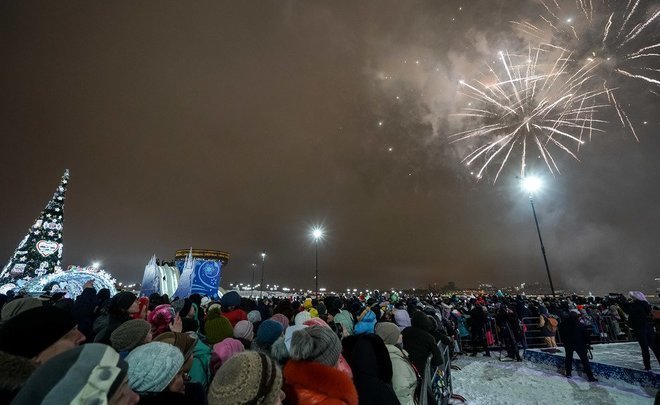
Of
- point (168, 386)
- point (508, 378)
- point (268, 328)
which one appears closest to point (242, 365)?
point (168, 386)

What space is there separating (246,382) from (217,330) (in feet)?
12.7

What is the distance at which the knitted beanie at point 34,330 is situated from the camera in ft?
7.38

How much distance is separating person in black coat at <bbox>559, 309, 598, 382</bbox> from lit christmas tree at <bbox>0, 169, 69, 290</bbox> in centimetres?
3872

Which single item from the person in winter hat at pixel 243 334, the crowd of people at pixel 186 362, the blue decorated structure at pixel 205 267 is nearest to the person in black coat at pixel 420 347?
the crowd of people at pixel 186 362

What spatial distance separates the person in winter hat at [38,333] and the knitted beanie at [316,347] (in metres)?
2.07

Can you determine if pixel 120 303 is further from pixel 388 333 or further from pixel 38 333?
pixel 388 333

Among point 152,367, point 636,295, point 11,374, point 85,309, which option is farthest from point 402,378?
point 636,295

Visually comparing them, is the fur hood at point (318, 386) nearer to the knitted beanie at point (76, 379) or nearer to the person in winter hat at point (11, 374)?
the knitted beanie at point (76, 379)

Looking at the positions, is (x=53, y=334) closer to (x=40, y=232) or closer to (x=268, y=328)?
(x=268, y=328)

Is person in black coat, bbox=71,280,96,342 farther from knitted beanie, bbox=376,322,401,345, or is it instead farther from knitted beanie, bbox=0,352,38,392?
knitted beanie, bbox=376,322,401,345

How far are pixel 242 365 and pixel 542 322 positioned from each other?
1556 centimetres

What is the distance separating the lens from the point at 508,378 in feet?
31.0

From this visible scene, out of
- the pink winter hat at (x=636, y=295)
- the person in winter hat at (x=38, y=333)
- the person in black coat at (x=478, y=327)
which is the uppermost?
the pink winter hat at (x=636, y=295)

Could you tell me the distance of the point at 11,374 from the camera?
5.52 ft
